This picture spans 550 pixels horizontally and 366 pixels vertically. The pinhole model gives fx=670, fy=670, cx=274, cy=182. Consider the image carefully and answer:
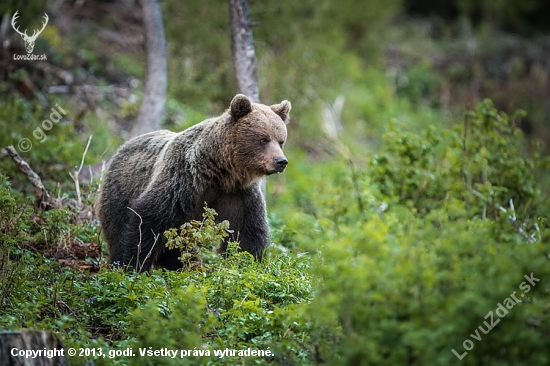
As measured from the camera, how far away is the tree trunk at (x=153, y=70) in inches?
410

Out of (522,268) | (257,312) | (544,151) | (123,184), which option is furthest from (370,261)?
(544,151)

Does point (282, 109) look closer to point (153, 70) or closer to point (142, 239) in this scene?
point (142, 239)

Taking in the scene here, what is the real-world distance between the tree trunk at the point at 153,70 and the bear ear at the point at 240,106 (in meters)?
3.62

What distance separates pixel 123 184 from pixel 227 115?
147 centimetres

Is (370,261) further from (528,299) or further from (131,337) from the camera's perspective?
(131,337)

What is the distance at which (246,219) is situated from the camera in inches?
281

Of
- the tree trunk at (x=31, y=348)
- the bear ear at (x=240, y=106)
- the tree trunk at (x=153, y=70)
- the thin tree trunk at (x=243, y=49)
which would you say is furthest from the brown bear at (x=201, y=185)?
the tree trunk at (x=153, y=70)

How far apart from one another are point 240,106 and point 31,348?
11.8 ft

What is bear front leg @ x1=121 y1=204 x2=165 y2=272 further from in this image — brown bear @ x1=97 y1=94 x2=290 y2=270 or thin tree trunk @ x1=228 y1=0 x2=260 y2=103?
thin tree trunk @ x1=228 y1=0 x2=260 y2=103

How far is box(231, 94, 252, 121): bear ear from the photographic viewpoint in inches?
273

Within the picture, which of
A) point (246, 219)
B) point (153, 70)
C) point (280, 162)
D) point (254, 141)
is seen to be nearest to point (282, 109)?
point (254, 141)

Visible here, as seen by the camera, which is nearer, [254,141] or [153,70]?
[254,141]

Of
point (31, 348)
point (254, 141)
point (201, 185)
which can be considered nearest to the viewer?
point (31, 348)

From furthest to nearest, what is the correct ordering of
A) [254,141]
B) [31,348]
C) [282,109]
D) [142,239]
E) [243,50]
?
1. [243,50]
2. [282,109]
3. [254,141]
4. [142,239]
5. [31,348]
